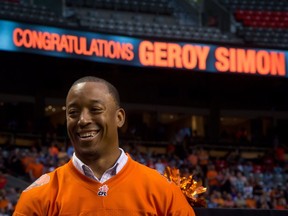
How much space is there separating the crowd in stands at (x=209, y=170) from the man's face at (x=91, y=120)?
8.39 m

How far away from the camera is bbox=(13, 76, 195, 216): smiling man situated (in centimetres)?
286

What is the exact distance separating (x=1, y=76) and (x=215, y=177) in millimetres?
6913

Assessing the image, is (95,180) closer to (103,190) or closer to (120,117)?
(103,190)

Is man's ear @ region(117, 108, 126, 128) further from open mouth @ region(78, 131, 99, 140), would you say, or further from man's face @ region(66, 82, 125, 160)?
open mouth @ region(78, 131, 99, 140)

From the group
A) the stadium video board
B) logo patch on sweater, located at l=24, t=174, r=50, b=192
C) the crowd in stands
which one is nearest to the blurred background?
the crowd in stands

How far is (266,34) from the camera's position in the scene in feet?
72.7

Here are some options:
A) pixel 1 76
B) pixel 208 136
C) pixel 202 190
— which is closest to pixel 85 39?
pixel 1 76

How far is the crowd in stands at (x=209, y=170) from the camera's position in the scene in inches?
557

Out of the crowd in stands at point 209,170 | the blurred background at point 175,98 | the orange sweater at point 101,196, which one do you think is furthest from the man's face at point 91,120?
the blurred background at point 175,98

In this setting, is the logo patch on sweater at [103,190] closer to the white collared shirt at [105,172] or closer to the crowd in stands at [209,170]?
the white collared shirt at [105,172]

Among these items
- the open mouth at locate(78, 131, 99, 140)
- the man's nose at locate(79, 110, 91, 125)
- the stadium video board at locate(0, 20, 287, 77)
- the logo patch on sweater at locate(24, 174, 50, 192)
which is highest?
the stadium video board at locate(0, 20, 287, 77)

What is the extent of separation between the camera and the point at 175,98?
22.6 metres

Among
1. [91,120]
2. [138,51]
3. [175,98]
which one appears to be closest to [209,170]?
[138,51]

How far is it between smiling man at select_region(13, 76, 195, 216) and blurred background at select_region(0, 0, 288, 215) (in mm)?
11359
